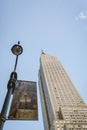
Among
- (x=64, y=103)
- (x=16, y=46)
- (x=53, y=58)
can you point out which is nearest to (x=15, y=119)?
(x=16, y=46)

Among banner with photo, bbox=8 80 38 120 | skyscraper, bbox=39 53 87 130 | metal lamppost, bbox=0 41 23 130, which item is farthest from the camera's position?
skyscraper, bbox=39 53 87 130

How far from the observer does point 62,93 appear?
12112cm

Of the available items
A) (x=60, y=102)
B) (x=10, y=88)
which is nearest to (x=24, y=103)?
(x=10, y=88)

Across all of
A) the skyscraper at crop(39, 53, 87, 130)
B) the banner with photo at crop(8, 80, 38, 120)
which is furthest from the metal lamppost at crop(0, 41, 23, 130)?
the skyscraper at crop(39, 53, 87, 130)

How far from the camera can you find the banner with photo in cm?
758

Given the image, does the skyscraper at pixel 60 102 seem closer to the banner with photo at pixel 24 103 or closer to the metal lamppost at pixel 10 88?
the banner with photo at pixel 24 103

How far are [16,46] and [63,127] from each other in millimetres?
84934

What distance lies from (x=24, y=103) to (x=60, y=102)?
10700 centimetres

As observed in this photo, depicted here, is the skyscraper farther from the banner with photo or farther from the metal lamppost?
the metal lamppost

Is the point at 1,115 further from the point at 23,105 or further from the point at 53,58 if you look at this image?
the point at 53,58

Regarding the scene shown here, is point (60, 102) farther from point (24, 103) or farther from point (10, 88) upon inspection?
point (10, 88)

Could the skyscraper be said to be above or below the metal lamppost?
above

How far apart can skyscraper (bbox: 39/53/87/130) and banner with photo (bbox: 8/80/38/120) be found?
7780cm

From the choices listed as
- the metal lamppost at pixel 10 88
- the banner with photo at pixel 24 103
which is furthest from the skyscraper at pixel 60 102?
the metal lamppost at pixel 10 88
